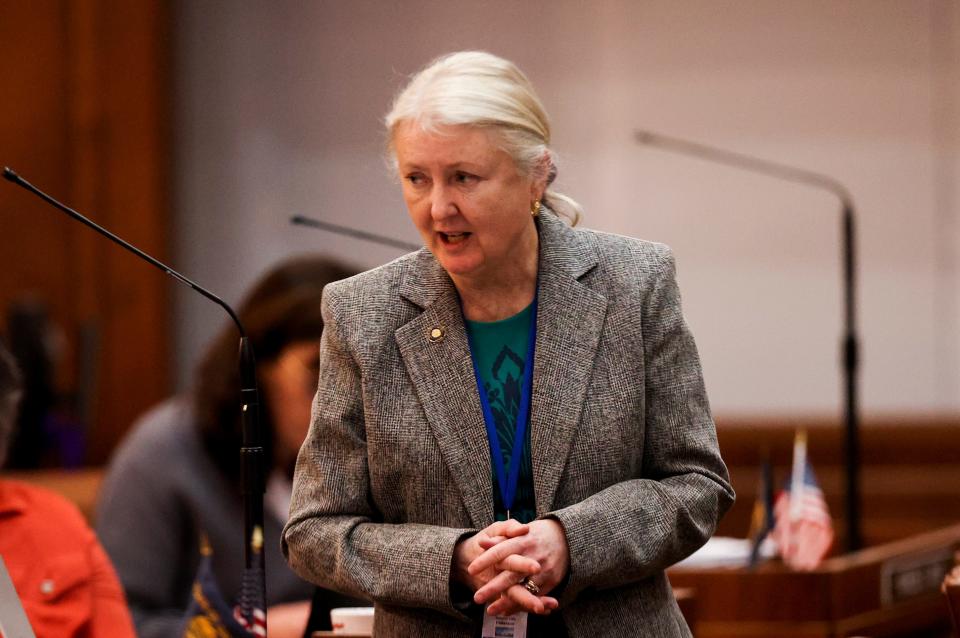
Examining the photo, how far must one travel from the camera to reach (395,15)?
5.98m

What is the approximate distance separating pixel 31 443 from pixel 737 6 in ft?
11.0

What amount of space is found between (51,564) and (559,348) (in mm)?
1048

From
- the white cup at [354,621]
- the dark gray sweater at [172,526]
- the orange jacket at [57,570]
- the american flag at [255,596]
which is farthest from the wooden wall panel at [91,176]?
the american flag at [255,596]

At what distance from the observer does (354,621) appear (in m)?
1.98

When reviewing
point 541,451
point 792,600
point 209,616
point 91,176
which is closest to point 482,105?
point 541,451

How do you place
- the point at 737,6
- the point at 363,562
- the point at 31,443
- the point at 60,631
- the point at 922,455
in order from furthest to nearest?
the point at 737,6 < the point at 922,455 < the point at 31,443 < the point at 60,631 < the point at 363,562

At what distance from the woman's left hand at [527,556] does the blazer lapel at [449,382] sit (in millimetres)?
89

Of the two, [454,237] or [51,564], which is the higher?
[454,237]

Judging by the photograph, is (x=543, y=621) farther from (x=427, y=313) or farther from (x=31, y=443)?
(x=31, y=443)

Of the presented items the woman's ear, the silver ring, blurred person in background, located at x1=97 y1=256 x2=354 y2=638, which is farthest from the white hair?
blurred person in background, located at x1=97 y1=256 x2=354 y2=638

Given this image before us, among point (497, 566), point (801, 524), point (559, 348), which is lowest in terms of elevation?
point (801, 524)

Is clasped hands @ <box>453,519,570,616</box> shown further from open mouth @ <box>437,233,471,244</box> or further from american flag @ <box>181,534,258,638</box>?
american flag @ <box>181,534,258,638</box>

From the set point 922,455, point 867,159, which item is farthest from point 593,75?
point 922,455

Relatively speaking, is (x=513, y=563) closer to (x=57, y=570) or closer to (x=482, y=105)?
(x=482, y=105)
